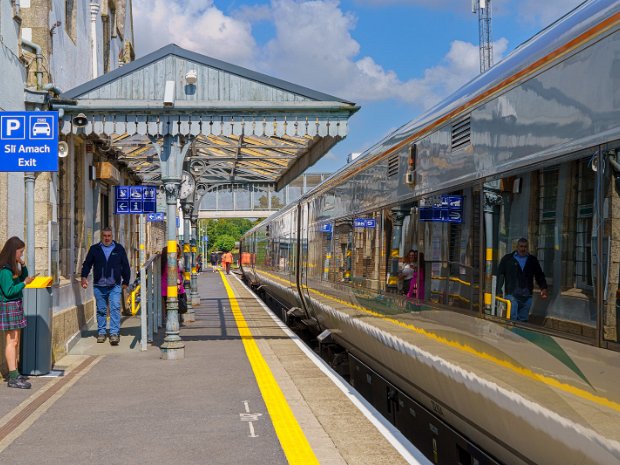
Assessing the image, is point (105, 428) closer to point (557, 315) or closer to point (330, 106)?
point (557, 315)

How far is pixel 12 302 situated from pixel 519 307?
560 centimetres

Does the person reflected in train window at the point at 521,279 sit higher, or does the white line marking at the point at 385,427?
the person reflected in train window at the point at 521,279

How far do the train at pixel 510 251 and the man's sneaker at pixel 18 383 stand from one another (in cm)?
347

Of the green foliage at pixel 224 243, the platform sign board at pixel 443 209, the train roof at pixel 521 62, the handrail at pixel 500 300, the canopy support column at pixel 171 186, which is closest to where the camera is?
the train roof at pixel 521 62

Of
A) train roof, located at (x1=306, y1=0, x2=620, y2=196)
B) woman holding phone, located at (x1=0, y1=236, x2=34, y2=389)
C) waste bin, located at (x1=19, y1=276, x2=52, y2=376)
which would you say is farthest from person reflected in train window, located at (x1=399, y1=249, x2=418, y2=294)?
waste bin, located at (x1=19, y1=276, x2=52, y2=376)

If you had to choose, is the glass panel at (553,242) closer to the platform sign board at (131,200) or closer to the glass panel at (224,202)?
the platform sign board at (131,200)

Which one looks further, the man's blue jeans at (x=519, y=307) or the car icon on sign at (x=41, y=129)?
the car icon on sign at (x=41, y=129)

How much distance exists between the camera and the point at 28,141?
28.8ft

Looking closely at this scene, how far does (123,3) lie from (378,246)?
46.6ft

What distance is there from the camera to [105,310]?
12.2 m

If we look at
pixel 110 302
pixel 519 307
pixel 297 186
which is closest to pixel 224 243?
pixel 297 186

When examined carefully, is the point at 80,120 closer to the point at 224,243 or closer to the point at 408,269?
the point at 408,269

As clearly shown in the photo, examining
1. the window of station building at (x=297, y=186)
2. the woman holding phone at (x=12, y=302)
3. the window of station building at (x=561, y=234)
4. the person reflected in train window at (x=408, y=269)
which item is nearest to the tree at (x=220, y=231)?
the window of station building at (x=297, y=186)

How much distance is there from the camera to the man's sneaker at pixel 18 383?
8148mm
